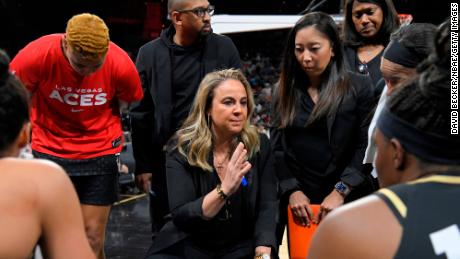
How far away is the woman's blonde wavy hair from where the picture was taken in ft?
9.67

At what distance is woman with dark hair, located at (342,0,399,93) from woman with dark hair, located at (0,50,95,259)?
212cm

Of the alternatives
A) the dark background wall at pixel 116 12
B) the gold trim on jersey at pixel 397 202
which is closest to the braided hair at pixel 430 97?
the gold trim on jersey at pixel 397 202

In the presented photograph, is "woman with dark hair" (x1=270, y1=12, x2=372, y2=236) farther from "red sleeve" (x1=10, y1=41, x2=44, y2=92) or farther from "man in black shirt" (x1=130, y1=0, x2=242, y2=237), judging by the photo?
"red sleeve" (x1=10, y1=41, x2=44, y2=92)

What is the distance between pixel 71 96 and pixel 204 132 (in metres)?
A: 0.78

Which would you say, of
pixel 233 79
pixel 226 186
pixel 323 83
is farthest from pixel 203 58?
pixel 226 186

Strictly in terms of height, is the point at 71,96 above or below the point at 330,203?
above

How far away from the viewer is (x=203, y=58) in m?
3.51

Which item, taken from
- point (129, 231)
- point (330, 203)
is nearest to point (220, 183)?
point (330, 203)

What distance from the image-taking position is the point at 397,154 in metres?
Answer: 1.34

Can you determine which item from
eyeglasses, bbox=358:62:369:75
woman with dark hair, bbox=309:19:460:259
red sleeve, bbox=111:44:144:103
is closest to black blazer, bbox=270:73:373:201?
eyeglasses, bbox=358:62:369:75

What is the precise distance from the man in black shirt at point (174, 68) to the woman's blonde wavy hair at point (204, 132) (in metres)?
0.40

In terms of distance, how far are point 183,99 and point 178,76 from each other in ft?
0.43

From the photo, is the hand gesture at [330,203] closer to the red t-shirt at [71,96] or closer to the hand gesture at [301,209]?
the hand gesture at [301,209]

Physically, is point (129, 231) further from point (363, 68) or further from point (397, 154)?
point (397, 154)
